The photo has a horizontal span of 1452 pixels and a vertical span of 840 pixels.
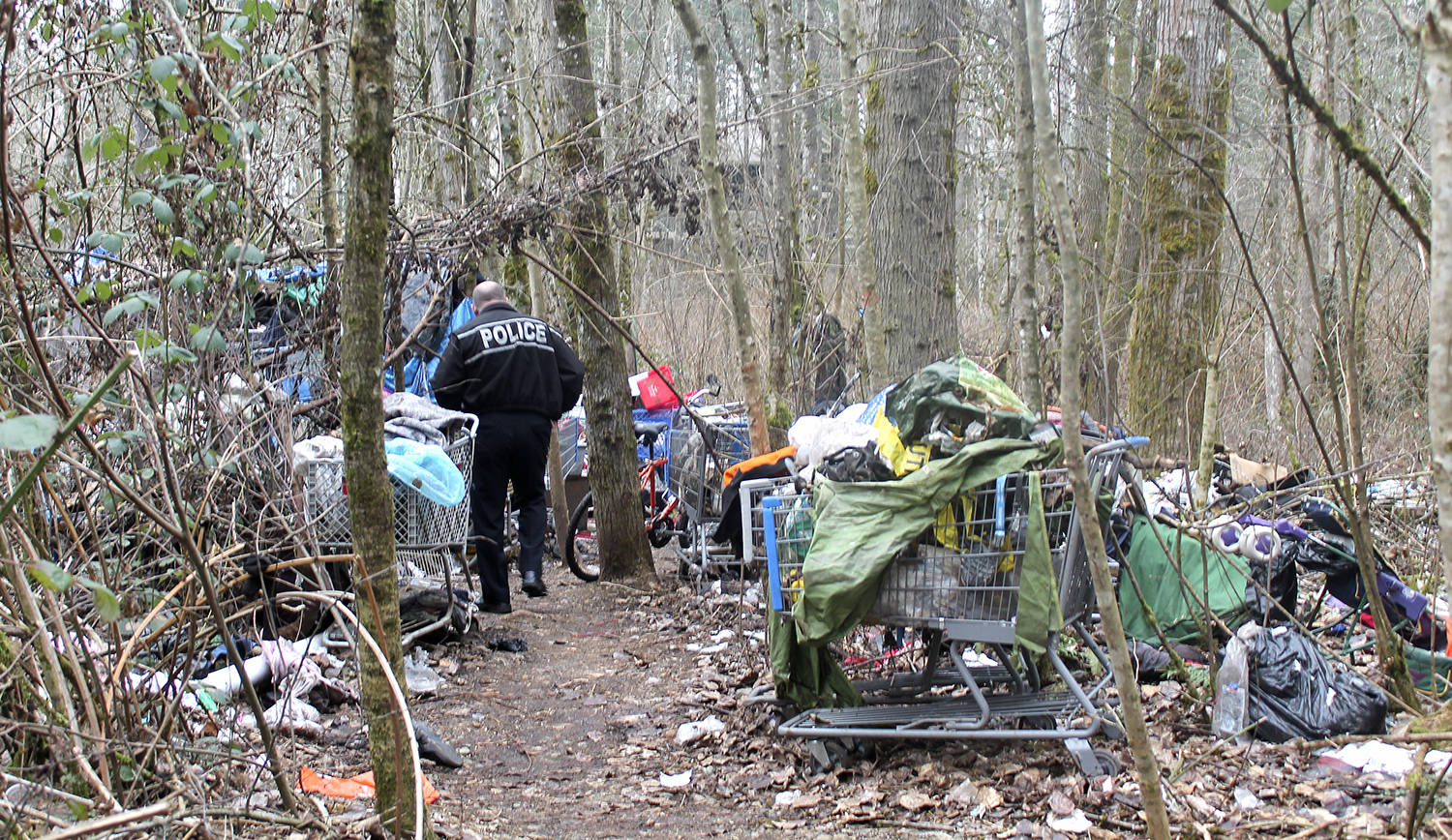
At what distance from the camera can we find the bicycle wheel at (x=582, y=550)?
8133 millimetres

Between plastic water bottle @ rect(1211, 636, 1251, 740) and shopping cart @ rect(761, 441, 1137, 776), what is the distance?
1.30 feet

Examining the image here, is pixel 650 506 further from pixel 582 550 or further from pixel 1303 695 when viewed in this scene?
pixel 1303 695

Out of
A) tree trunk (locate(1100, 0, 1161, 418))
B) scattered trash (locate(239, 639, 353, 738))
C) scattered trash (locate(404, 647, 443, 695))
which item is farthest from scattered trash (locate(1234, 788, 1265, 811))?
tree trunk (locate(1100, 0, 1161, 418))

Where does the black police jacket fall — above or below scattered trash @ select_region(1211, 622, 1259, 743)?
above

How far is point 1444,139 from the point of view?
1.85 meters

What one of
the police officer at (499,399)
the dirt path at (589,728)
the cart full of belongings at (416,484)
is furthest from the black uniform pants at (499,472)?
the cart full of belongings at (416,484)

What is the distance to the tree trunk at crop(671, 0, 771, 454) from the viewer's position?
5.45m

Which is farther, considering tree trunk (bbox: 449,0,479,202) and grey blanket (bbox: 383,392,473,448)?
tree trunk (bbox: 449,0,479,202)

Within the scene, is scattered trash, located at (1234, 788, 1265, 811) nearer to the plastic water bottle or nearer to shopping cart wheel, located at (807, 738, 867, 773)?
the plastic water bottle

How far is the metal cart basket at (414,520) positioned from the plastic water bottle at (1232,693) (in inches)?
140

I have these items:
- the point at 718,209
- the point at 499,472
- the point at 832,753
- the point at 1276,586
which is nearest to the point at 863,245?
the point at 718,209

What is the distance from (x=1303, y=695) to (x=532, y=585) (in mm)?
4856

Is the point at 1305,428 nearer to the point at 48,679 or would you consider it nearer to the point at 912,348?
the point at 912,348

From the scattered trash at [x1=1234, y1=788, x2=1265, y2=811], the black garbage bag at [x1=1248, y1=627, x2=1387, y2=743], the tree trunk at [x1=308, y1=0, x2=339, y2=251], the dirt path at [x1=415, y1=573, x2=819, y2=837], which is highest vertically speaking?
the tree trunk at [x1=308, y1=0, x2=339, y2=251]
